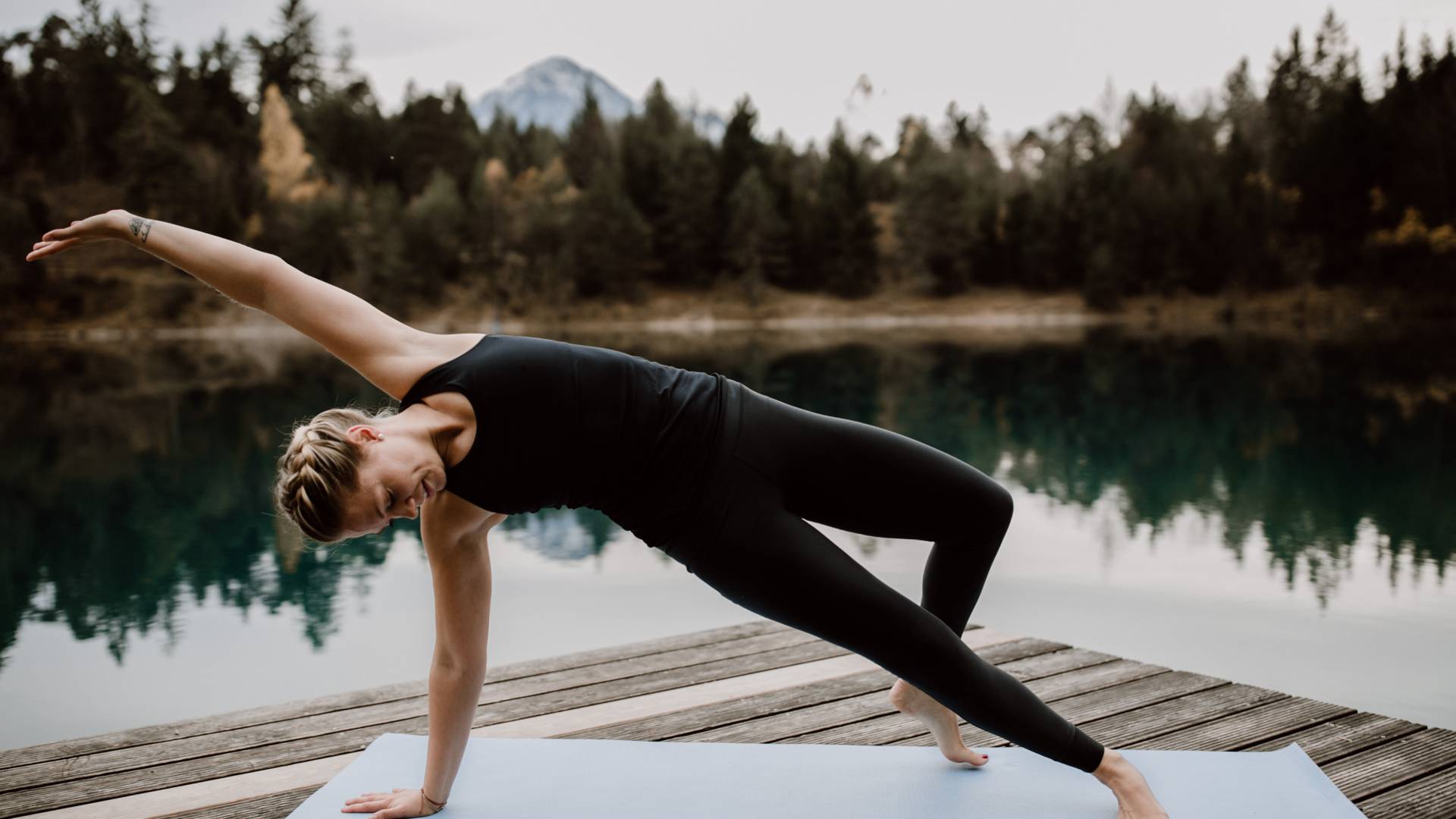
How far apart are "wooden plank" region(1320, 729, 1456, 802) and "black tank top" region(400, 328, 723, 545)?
5.72ft

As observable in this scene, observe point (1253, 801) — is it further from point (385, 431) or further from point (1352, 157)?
A: point (1352, 157)

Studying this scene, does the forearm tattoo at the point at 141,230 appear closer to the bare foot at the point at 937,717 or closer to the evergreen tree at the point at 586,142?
the bare foot at the point at 937,717

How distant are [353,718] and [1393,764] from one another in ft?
8.75

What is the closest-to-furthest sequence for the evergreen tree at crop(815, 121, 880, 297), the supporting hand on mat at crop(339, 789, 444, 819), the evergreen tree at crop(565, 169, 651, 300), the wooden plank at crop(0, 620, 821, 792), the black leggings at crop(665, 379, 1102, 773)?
the black leggings at crop(665, 379, 1102, 773)
the supporting hand on mat at crop(339, 789, 444, 819)
the wooden plank at crop(0, 620, 821, 792)
the evergreen tree at crop(565, 169, 651, 300)
the evergreen tree at crop(815, 121, 880, 297)

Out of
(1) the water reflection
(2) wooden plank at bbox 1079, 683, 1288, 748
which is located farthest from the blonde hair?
(1) the water reflection

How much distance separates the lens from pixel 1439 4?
4147 centimetres

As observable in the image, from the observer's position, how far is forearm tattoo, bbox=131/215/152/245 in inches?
76.4

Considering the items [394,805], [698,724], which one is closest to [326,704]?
[394,805]

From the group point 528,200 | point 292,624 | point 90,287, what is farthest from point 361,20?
point 292,624

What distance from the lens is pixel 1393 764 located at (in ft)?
8.46

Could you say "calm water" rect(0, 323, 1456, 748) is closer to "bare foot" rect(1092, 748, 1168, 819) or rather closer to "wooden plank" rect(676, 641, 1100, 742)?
"wooden plank" rect(676, 641, 1100, 742)

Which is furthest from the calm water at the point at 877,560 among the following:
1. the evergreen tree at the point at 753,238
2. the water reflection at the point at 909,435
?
the evergreen tree at the point at 753,238

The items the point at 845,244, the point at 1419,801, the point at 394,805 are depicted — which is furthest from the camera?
the point at 845,244

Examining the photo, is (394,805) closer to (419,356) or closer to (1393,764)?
(419,356)
